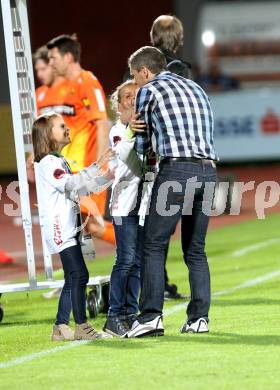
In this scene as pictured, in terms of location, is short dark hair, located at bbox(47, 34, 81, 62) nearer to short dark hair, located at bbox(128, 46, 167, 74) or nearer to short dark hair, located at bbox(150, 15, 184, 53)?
short dark hair, located at bbox(150, 15, 184, 53)

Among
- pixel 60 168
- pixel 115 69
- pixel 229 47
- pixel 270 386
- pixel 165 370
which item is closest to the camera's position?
pixel 270 386

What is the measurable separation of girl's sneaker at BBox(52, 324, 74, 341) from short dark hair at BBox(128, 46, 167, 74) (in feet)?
6.23

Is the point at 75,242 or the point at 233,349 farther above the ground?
the point at 75,242

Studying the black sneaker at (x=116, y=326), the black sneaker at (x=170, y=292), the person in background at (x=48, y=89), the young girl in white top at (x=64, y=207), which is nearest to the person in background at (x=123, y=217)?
the black sneaker at (x=116, y=326)

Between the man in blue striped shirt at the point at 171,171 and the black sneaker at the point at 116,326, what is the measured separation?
95 millimetres

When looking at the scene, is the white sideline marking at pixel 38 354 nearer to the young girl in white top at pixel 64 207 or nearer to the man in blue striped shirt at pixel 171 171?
the young girl in white top at pixel 64 207

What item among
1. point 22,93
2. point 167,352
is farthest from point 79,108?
point 167,352

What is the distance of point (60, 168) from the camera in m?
8.84

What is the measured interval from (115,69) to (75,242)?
31.0 m

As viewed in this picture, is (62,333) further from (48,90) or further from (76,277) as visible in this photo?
(48,90)

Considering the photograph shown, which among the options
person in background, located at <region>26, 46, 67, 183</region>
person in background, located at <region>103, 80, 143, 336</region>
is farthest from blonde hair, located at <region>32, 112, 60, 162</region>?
person in background, located at <region>26, 46, 67, 183</region>

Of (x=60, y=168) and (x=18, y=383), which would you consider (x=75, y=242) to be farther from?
(x=18, y=383)

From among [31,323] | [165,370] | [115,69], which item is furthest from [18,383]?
[115,69]

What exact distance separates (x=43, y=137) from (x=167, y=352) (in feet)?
6.04
